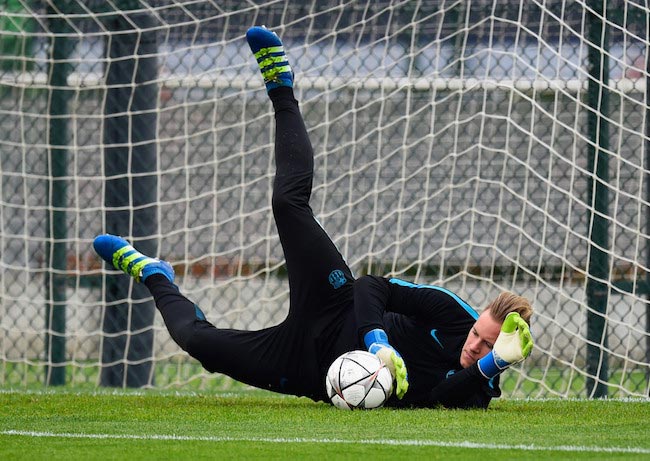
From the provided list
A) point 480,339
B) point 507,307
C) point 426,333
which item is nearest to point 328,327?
point 426,333

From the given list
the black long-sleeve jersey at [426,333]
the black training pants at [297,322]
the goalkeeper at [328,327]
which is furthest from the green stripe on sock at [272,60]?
the black long-sleeve jersey at [426,333]

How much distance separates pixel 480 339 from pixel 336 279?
828 millimetres

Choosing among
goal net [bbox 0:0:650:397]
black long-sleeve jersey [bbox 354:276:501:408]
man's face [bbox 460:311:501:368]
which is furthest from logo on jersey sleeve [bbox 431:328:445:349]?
goal net [bbox 0:0:650:397]

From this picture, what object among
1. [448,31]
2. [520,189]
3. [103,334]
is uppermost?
[448,31]

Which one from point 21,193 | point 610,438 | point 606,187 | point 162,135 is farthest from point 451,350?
point 21,193

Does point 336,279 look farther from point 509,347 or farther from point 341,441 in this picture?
point 341,441

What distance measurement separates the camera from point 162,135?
923 cm

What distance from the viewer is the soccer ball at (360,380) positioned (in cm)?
559

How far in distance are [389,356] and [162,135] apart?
4195mm

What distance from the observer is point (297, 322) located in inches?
241

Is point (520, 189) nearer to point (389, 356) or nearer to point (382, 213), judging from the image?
point (382, 213)

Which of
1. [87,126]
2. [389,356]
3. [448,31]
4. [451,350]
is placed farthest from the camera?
[87,126]

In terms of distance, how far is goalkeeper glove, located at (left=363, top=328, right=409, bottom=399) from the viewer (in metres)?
5.49

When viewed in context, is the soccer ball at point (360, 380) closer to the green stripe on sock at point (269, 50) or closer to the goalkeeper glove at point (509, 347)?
the goalkeeper glove at point (509, 347)
